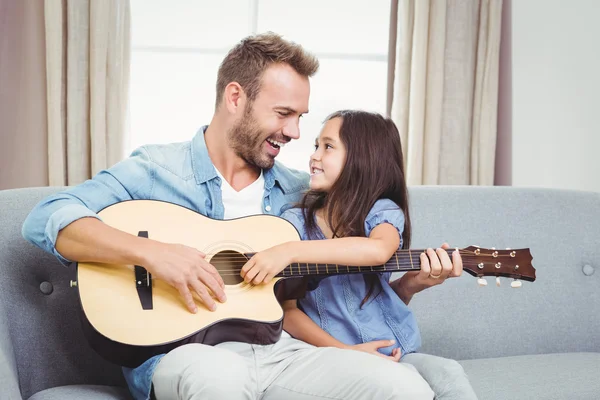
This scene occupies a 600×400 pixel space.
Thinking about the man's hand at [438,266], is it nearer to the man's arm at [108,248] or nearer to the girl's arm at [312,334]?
the girl's arm at [312,334]

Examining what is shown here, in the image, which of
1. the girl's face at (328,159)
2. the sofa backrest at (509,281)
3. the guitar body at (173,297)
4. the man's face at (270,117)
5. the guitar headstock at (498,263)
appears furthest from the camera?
the sofa backrest at (509,281)

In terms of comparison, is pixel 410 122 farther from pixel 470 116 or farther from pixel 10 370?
pixel 10 370

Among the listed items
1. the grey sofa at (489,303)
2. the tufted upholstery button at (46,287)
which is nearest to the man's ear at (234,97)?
the grey sofa at (489,303)

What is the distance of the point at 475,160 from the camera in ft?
11.0

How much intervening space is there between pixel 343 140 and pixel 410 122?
1.48m

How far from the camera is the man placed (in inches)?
56.5

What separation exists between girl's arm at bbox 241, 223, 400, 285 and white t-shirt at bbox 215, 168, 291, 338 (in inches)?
13.4

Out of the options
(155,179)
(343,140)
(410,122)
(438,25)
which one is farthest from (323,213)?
(438,25)

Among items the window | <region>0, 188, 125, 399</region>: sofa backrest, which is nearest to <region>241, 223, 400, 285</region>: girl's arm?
<region>0, 188, 125, 399</region>: sofa backrest

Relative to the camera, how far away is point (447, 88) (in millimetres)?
3328

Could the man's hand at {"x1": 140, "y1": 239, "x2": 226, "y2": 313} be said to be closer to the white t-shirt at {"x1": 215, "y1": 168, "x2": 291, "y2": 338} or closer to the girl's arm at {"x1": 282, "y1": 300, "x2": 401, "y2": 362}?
the girl's arm at {"x1": 282, "y1": 300, "x2": 401, "y2": 362}

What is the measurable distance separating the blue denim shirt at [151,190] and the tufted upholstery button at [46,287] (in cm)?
18

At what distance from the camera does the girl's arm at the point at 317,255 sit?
61.9 inches

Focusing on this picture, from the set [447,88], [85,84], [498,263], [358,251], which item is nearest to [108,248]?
[358,251]
